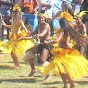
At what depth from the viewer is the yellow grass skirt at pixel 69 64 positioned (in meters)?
5.26

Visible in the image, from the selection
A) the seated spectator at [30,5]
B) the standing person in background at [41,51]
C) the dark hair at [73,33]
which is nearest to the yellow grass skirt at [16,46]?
the standing person in background at [41,51]

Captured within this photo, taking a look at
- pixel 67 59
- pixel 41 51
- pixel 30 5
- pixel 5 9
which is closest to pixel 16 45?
pixel 41 51

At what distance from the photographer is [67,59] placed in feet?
17.5

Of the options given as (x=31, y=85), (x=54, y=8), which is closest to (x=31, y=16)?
(x=54, y=8)

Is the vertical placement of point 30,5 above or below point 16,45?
above

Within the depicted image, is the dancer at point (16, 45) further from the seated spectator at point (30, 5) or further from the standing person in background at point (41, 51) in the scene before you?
the seated spectator at point (30, 5)

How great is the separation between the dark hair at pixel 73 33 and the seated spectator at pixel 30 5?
17.0ft

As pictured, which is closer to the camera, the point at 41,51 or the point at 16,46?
the point at 41,51

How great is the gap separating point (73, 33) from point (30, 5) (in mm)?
5500

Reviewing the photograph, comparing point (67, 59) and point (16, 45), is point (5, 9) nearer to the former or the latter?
point (16, 45)

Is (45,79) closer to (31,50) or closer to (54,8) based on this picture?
(31,50)

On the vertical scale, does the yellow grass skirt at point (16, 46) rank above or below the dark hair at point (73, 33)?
below

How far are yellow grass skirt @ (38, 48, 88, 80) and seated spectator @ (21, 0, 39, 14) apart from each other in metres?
5.32

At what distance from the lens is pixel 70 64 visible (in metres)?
5.27
